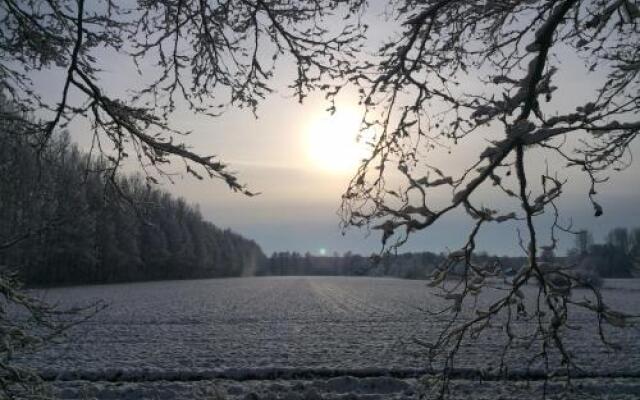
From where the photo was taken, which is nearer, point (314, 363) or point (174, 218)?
point (314, 363)

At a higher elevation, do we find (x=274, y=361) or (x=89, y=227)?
(x=89, y=227)

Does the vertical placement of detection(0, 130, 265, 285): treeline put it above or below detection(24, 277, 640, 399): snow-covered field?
above

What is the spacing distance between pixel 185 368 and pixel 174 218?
66.8 m

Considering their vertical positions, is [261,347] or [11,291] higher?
[11,291]

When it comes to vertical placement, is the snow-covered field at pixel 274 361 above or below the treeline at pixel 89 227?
below

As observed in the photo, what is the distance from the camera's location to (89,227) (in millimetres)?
44250

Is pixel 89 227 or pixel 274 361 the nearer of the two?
pixel 274 361

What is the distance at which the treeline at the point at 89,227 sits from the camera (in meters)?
5.29

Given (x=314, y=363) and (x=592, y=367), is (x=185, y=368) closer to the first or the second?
(x=314, y=363)

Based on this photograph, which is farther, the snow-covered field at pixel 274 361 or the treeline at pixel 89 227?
the snow-covered field at pixel 274 361

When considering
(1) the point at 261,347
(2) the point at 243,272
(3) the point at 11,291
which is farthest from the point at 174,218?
(3) the point at 11,291

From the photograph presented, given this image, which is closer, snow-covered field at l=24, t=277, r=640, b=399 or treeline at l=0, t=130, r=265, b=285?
treeline at l=0, t=130, r=265, b=285

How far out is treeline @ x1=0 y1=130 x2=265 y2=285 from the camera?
208 inches

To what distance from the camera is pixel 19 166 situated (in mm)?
5953
